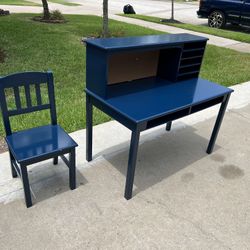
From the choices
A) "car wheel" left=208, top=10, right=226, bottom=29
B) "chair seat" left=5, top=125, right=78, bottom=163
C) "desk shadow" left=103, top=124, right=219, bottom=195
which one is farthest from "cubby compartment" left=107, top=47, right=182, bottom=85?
"car wheel" left=208, top=10, right=226, bottom=29

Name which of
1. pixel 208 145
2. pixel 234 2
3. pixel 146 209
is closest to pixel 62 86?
pixel 208 145

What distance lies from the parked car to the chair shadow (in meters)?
12.1

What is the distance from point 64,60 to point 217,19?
30.5 ft

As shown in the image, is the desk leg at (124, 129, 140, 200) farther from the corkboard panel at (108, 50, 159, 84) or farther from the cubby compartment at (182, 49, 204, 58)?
the cubby compartment at (182, 49, 204, 58)

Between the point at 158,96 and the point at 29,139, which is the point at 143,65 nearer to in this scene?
the point at 158,96

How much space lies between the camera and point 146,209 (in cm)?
312

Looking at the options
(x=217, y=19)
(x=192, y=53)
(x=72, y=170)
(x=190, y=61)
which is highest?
(x=192, y=53)

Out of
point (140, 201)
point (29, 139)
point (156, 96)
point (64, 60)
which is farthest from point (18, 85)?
point (64, 60)

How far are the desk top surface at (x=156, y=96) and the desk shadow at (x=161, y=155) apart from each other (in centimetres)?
102

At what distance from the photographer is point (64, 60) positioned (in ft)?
25.0

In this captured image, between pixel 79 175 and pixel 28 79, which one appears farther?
pixel 79 175

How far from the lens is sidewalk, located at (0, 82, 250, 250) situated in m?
2.76

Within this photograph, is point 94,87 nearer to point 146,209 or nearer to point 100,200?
point 100,200

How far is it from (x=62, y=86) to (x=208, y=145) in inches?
133
